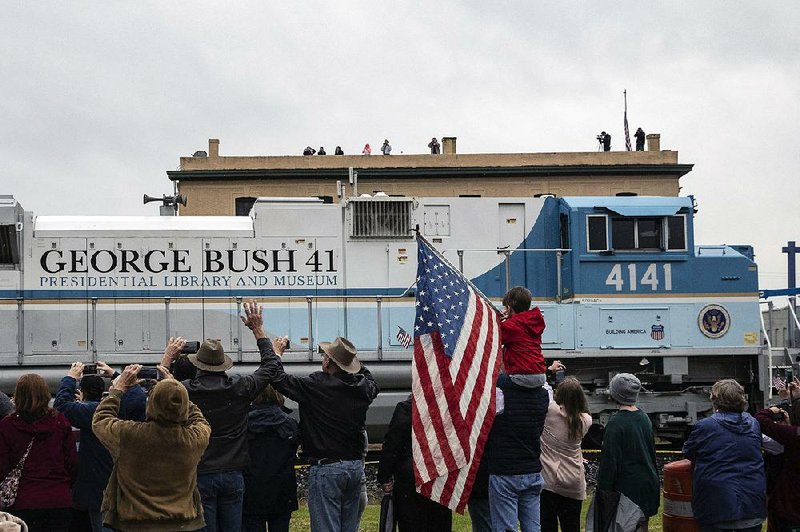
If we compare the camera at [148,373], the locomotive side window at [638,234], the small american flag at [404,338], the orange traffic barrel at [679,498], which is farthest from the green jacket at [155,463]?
the locomotive side window at [638,234]

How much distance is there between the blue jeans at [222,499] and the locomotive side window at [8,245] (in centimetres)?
883

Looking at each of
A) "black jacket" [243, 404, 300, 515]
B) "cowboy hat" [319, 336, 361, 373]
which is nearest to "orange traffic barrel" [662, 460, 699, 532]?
"cowboy hat" [319, 336, 361, 373]

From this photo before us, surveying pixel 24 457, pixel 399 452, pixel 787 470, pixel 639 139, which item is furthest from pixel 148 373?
pixel 639 139

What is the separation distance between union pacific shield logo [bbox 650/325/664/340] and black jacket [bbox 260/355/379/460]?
891 cm

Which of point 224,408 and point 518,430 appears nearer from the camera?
point 224,408

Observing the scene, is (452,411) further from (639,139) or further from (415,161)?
(639,139)

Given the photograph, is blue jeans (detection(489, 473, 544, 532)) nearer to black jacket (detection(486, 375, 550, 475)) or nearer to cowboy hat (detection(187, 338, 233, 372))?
black jacket (detection(486, 375, 550, 475))

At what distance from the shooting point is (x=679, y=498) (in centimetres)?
759

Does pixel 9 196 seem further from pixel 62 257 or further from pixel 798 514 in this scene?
pixel 798 514

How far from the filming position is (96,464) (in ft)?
21.8

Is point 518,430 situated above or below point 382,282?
below

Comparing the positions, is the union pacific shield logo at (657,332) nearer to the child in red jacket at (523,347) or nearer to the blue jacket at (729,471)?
the blue jacket at (729,471)

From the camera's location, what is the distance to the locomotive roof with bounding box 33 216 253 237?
14.1 m

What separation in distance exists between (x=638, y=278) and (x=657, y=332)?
917 millimetres
